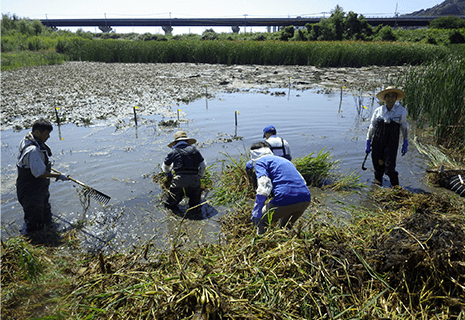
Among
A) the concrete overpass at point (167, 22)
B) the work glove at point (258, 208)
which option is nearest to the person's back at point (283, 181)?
the work glove at point (258, 208)

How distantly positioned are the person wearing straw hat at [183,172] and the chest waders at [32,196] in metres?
2.01

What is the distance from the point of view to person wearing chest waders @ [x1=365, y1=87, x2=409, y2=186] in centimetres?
575

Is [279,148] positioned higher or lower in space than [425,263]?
higher

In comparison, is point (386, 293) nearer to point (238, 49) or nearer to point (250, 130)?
point (250, 130)

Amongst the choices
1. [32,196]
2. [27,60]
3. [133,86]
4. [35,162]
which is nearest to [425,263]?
[35,162]

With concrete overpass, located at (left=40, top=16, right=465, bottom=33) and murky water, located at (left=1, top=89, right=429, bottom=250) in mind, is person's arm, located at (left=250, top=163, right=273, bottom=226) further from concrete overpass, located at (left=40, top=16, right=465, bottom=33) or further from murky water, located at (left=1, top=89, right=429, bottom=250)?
concrete overpass, located at (left=40, top=16, right=465, bottom=33)

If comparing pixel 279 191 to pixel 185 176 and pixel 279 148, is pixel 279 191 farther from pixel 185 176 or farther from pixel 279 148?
pixel 185 176

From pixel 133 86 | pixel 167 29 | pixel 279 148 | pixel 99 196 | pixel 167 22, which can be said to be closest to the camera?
pixel 279 148

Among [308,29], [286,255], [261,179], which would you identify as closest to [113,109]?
[261,179]

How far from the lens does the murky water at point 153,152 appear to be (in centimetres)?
522

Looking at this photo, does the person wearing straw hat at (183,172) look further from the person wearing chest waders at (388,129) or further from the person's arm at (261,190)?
the person wearing chest waders at (388,129)

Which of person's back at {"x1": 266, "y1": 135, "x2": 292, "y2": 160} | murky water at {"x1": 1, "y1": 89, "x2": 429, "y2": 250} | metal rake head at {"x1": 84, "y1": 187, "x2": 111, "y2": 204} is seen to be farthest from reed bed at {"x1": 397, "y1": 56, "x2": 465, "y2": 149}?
metal rake head at {"x1": 84, "y1": 187, "x2": 111, "y2": 204}

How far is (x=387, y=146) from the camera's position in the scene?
5953 mm

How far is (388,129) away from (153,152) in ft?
19.7
